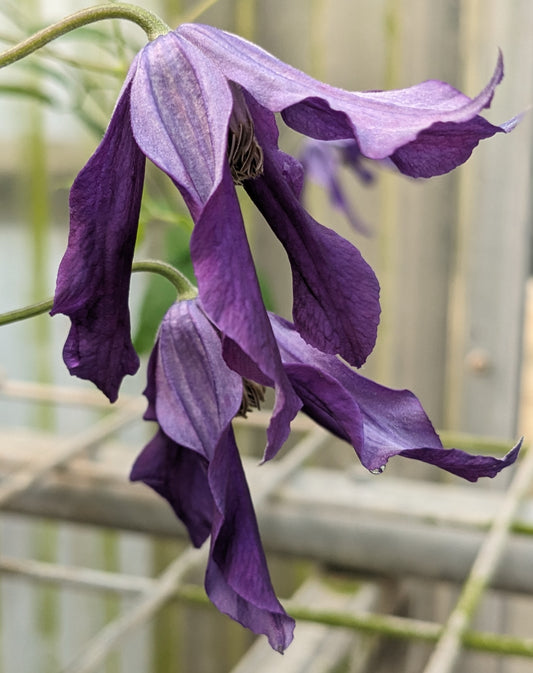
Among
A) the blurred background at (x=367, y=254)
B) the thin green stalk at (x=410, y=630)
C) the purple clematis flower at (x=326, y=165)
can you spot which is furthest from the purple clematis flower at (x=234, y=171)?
the blurred background at (x=367, y=254)

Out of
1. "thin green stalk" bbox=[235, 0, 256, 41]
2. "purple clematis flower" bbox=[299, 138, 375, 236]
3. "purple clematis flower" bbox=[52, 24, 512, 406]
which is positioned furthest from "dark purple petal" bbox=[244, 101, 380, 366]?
"thin green stalk" bbox=[235, 0, 256, 41]

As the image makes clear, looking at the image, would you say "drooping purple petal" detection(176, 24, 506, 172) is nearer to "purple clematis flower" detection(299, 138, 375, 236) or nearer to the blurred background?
"purple clematis flower" detection(299, 138, 375, 236)

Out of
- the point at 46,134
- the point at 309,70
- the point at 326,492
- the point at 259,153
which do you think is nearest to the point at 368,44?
the point at 309,70

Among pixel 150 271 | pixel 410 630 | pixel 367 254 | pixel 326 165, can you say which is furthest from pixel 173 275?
pixel 367 254

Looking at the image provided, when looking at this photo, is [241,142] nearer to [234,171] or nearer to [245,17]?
[234,171]

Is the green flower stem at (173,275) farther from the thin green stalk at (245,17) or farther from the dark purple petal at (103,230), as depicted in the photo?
the thin green stalk at (245,17)

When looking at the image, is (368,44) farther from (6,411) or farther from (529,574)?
(529,574)
